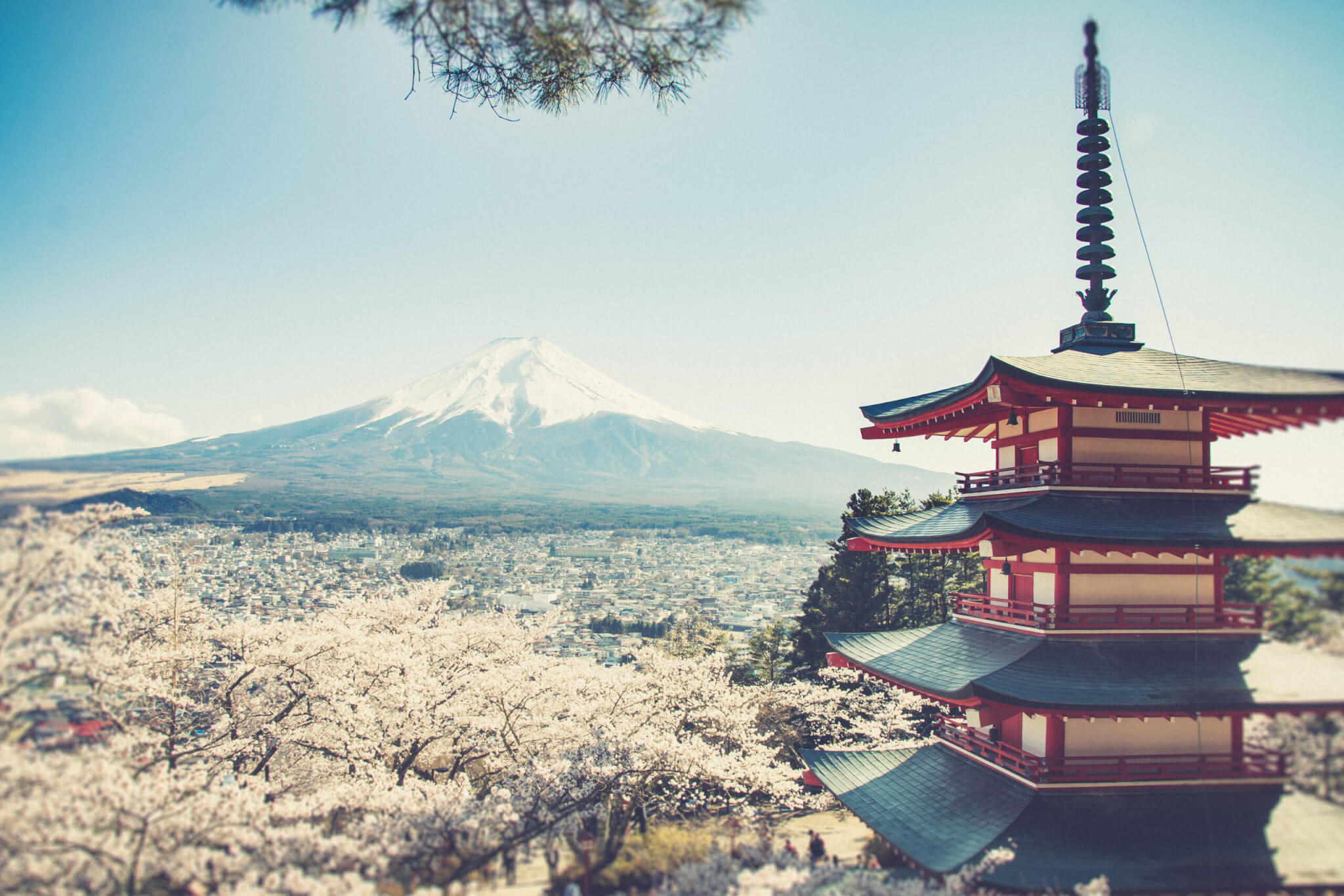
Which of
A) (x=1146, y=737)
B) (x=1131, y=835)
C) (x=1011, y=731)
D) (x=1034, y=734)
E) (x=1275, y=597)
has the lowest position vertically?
(x=1131, y=835)

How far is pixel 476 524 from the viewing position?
2248 inches

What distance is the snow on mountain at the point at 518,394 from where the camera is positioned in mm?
117875

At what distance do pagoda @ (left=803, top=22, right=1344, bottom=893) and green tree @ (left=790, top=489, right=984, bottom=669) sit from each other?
1232cm

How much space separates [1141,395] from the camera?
22.7 ft

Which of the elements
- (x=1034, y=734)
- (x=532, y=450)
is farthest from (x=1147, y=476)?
(x=532, y=450)

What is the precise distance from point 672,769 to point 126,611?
26.4 ft

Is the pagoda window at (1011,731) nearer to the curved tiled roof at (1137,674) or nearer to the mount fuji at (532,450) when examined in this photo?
the curved tiled roof at (1137,674)

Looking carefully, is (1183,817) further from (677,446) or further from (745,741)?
(677,446)

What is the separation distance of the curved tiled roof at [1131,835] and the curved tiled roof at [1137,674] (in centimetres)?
98

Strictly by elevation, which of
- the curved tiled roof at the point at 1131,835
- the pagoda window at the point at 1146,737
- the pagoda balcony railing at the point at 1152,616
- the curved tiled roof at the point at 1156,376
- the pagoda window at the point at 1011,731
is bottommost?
the curved tiled roof at the point at 1131,835

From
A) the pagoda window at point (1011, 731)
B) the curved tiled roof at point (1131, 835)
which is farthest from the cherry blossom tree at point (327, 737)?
the pagoda window at point (1011, 731)

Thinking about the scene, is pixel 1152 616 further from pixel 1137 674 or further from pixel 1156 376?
pixel 1156 376

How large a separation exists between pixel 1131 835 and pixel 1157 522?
3.01 meters

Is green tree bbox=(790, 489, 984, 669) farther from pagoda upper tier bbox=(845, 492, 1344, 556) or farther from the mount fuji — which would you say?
the mount fuji
